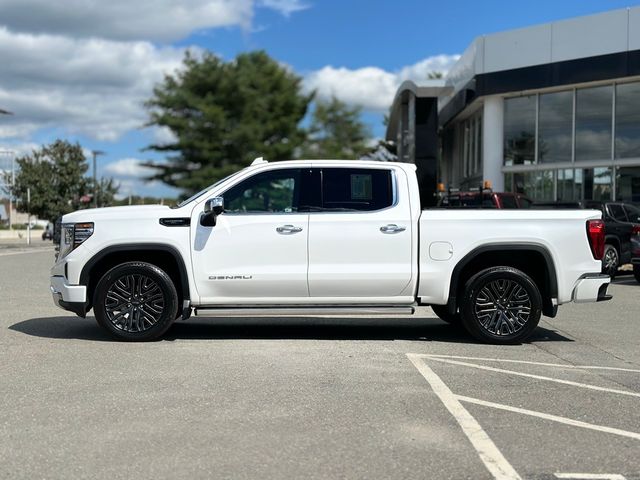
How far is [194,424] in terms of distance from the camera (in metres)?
5.18

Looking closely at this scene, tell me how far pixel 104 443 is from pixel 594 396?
3795mm

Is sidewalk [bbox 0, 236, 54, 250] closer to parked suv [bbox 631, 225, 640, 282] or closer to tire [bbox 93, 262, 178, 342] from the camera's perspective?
parked suv [bbox 631, 225, 640, 282]

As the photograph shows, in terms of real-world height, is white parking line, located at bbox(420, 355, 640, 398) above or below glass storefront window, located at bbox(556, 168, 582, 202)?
below

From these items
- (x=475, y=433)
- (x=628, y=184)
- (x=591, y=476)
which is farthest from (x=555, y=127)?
(x=591, y=476)

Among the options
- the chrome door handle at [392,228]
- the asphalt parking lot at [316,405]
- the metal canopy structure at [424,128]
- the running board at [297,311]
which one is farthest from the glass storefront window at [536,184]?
the running board at [297,311]

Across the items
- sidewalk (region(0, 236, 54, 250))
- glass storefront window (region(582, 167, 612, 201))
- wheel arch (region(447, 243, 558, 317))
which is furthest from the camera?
sidewalk (region(0, 236, 54, 250))

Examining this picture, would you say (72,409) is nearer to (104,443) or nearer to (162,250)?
(104,443)

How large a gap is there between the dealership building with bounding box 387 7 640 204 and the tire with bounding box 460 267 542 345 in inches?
683

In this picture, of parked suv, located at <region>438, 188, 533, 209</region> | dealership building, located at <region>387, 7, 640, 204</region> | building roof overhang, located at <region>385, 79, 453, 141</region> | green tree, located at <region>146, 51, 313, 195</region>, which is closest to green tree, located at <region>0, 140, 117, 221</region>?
green tree, located at <region>146, 51, 313, 195</region>

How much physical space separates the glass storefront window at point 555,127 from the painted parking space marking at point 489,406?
2029cm

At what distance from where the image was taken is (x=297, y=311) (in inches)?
331

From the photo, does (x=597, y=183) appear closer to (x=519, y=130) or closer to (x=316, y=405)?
(x=519, y=130)

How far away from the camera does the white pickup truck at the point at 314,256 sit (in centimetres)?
837

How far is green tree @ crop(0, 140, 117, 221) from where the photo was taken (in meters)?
67.2
